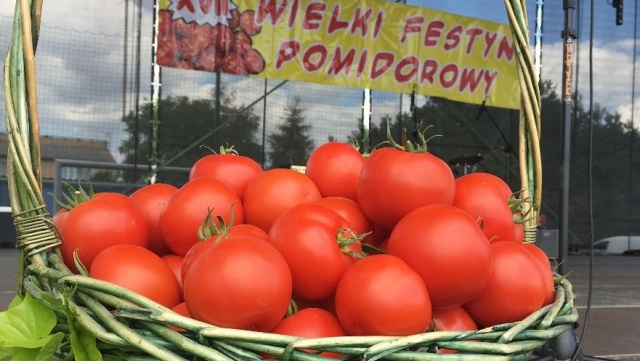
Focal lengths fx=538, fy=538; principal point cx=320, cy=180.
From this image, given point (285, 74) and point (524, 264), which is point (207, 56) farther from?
point (524, 264)

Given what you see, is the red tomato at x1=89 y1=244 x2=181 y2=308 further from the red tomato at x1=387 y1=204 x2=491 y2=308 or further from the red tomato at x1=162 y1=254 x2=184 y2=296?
the red tomato at x1=387 y1=204 x2=491 y2=308

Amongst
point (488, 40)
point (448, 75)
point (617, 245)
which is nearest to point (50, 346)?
point (448, 75)

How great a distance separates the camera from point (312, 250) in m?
0.69

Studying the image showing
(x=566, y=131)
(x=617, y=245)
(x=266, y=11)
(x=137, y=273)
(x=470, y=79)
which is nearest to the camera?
(x=137, y=273)

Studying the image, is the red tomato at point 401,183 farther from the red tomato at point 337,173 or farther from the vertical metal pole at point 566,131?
the vertical metal pole at point 566,131

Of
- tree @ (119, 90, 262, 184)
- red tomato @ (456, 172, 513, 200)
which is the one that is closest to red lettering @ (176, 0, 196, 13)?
tree @ (119, 90, 262, 184)

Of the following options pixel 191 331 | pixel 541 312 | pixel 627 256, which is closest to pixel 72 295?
pixel 191 331

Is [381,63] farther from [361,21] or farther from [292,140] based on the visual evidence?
[292,140]

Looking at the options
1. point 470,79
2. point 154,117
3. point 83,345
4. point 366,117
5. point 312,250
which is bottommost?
point 83,345

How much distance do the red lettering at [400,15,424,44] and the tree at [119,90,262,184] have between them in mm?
1906

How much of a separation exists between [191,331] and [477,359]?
31 centimetres

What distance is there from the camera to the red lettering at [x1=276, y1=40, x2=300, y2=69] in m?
5.27

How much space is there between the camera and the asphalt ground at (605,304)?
2541mm

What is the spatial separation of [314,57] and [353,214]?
4.74 meters
